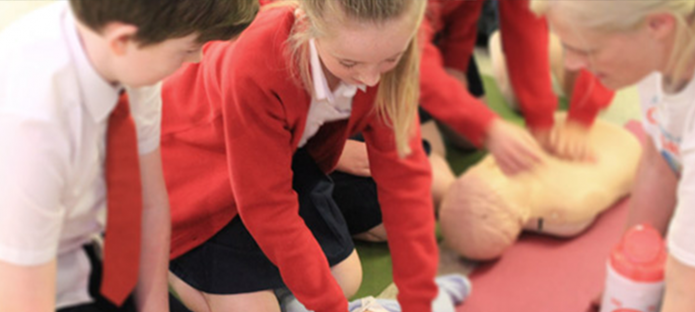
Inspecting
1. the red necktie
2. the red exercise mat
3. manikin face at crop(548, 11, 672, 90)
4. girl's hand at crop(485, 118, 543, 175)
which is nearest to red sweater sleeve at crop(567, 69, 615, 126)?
the red exercise mat

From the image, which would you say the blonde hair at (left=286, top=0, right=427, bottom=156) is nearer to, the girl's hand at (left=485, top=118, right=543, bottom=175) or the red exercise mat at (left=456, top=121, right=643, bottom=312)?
the girl's hand at (left=485, top=118, right=543, bottom=175)

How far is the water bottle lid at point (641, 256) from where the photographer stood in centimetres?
113

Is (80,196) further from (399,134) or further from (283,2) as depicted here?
(399,134)

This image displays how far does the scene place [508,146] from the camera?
116 centimetres

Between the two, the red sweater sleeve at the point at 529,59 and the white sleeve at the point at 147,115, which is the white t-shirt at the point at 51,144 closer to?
the white sleeve at the point at 147,115

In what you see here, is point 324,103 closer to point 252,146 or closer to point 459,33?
point 252,146

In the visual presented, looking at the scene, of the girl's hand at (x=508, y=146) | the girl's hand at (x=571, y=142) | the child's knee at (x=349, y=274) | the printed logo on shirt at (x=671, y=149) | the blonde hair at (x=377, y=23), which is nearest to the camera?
the blonde hair at (x=377, y=23)

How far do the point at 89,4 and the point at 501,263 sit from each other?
3.20 ft

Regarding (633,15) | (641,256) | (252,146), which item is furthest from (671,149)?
(252,146)

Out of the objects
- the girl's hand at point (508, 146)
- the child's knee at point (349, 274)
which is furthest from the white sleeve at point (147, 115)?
the girl's hand at point (508, 146)

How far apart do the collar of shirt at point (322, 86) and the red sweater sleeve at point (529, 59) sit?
2.47 feet

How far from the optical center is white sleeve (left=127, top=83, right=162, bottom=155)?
2.05 ft

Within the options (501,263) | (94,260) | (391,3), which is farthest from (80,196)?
(501,263)

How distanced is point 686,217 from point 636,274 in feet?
0.75
